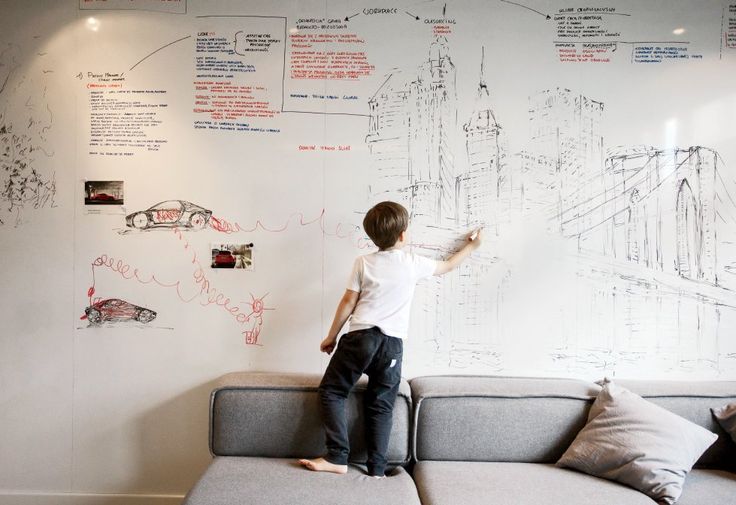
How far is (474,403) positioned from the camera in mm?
1965

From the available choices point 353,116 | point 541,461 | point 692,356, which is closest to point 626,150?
point 692,356

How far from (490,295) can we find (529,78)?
102 centimetres

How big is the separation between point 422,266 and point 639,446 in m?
1.03

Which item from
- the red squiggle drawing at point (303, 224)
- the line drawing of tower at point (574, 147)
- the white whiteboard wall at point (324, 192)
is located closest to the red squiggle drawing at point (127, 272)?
the white whiteboard wall at point (324, 192)

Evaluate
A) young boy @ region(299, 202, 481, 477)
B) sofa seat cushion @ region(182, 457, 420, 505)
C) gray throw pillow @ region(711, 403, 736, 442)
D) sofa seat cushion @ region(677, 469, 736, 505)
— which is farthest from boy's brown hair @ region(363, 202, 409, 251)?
gray throw pillow @ region(711, 403, 736, 442)

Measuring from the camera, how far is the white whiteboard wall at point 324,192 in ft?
7.29

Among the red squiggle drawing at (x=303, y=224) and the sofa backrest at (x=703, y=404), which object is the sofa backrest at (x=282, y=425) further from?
the sofa backrest at (x=703, y=404)

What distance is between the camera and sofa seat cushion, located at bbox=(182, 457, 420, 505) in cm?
159

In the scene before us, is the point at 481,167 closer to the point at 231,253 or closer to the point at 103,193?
the point at 231,253

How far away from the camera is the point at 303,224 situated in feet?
7.36

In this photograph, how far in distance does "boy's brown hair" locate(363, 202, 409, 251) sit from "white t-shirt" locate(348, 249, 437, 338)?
0.05m

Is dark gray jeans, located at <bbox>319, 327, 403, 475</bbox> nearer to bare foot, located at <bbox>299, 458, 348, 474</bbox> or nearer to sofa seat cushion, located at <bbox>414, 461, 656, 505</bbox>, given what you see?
bare foot, located at <bbox>299, 458, 348, 474</bbox>

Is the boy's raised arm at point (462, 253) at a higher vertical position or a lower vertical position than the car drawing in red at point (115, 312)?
higher

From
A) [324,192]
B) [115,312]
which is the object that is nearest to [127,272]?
[115,312]
